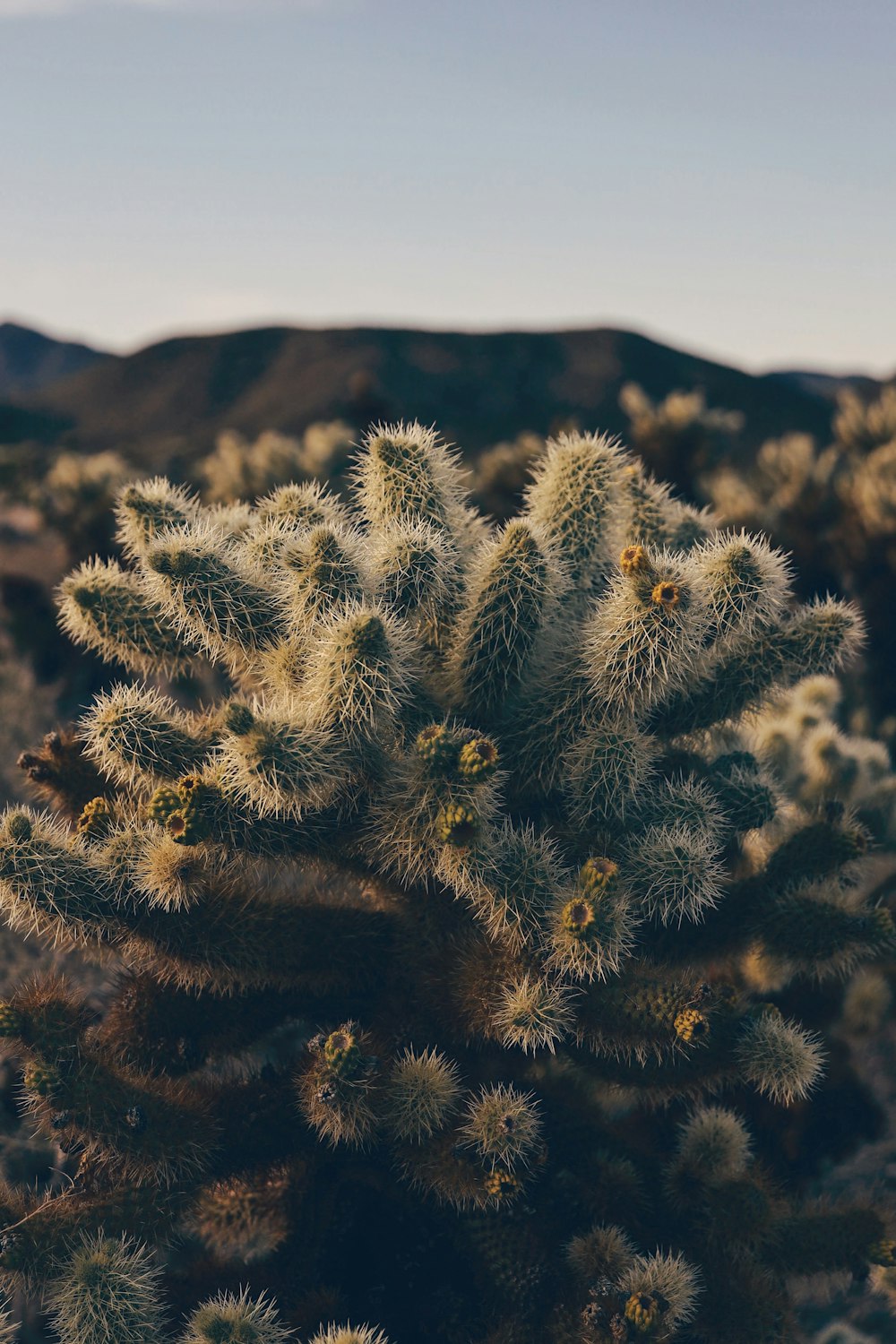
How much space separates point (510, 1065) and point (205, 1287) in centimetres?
137

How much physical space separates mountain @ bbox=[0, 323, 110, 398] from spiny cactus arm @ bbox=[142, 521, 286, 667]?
3312 inches

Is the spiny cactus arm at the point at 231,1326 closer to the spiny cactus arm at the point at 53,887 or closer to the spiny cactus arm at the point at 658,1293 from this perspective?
the spiny cactus arm at the point at 658,1293

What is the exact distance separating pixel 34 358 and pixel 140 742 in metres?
89.9

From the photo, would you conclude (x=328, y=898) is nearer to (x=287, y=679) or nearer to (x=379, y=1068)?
(x=379, y=1068)

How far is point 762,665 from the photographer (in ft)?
11.9

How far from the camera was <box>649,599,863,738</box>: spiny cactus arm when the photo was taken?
361cm

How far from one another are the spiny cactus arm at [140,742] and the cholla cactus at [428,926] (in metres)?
0.01

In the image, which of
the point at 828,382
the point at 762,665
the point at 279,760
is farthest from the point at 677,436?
the point at 828,382

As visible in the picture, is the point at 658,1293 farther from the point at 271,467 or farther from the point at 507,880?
the point at 271,467

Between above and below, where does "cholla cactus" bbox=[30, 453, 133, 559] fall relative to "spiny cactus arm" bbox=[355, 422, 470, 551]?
below

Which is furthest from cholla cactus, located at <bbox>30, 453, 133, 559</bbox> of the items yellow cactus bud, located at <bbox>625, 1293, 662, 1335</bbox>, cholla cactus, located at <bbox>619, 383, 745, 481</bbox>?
yellow cactus bud, located at <bbox>625, 1293, 662, 1335</bbox>

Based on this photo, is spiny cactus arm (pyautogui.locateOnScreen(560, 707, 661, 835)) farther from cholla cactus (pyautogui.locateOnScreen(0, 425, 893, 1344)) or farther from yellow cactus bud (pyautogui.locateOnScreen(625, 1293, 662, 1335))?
yellow cactus bud (pyautogui.locateOnScreen(625, 1293, 662, 1335))

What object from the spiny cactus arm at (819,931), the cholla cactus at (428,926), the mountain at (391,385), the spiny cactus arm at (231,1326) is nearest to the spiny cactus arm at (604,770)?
the cholla cactus at (428,926)

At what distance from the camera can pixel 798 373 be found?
2359 inches
